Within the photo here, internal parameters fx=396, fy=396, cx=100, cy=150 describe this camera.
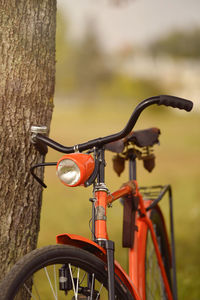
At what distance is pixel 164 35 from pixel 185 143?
2.13 meters

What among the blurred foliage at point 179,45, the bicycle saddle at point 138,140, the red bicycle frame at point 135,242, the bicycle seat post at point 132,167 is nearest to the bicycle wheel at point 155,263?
the red bicycle frame at point 135,242

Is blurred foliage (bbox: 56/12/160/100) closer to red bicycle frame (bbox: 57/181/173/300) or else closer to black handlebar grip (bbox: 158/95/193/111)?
red bicycle frame (bbox: 57/181/173/300)

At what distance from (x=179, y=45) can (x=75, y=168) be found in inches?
237

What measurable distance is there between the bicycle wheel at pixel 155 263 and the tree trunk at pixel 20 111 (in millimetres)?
799

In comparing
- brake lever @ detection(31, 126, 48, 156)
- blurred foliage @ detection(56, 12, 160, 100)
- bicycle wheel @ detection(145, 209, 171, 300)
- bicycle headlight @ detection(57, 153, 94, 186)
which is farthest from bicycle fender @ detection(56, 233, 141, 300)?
blurred foliage @ detection(56, 12, 160, 100)

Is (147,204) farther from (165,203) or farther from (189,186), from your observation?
(189,186)

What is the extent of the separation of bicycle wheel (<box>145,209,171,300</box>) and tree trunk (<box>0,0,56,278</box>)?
2.62 ft

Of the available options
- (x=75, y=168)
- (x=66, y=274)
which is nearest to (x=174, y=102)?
(x=75, y=168)

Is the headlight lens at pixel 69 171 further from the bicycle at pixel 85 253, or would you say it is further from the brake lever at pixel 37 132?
the brake lever at pixel 37 132

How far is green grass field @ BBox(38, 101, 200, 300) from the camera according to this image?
151 inches

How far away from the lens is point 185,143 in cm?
571

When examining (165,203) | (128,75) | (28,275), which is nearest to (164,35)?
(128,75)

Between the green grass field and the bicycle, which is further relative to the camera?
the green grass field

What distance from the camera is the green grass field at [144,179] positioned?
151 inches
